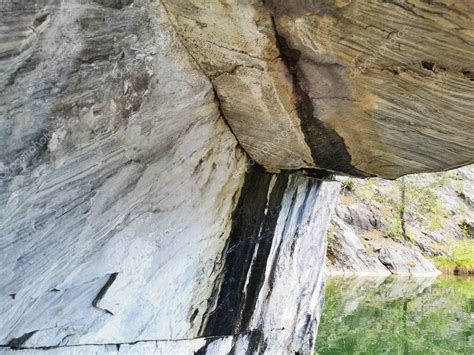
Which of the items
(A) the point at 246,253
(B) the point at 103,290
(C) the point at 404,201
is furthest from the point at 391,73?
(C) the point at 404,201

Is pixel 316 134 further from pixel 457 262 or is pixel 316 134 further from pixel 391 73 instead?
pixel 457 262

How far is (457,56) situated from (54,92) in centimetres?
336

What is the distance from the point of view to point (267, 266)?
794 centimetres

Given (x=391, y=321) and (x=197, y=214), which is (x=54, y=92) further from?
(x=391, y=321)

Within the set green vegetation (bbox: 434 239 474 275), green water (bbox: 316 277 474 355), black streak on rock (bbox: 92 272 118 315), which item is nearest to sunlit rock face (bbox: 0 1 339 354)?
black streak on rock (bbox: 92 272 118 315)

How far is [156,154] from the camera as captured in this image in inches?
237

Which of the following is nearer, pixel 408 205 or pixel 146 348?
pixel 146 348

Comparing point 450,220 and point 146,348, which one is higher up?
point 146,348

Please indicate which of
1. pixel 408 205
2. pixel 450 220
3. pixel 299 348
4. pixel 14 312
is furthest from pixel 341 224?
pixel 14 312

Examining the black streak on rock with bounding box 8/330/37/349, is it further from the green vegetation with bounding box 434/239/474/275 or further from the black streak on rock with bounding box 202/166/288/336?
the green vegetation with bounding box 434/239/474/275

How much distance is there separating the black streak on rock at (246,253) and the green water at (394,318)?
683 cm

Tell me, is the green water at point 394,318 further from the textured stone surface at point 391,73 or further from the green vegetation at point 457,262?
the textured stone surface at point 391,73

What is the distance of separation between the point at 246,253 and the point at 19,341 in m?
3.06

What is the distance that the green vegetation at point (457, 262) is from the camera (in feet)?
123
